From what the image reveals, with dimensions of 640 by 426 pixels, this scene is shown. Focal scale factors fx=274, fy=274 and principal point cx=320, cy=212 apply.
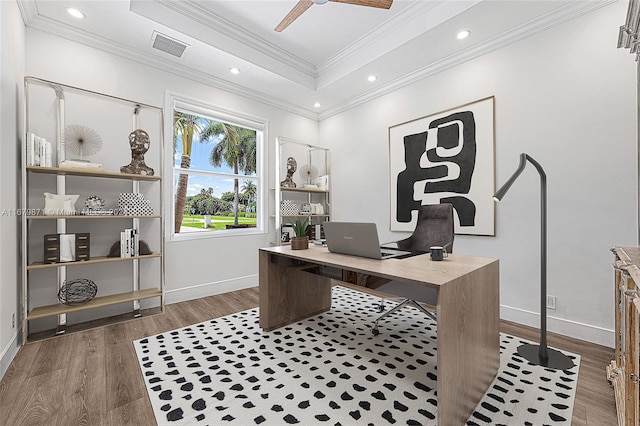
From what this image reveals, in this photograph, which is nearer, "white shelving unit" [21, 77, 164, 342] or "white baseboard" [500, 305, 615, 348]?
"white baseboard" [500, 305, 615, 348]

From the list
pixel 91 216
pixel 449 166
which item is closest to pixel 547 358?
pixel 449 166

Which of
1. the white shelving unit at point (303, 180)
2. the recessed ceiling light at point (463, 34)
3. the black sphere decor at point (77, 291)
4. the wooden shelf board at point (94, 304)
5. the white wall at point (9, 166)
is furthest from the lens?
the white shelving unit at point (303, 180)

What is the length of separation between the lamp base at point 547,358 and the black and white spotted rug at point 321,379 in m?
0.05

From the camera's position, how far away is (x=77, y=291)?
2518 millimetres

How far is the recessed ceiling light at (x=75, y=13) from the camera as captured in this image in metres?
2.34

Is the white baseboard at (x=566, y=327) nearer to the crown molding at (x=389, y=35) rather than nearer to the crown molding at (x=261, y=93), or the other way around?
the crown molding at (x=261, y=93)

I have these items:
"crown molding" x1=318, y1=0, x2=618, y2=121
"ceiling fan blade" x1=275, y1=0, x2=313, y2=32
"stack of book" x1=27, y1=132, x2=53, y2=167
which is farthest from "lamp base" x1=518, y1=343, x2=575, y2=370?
"stack of book" x1=27, y1=132, x2=53, y2=167

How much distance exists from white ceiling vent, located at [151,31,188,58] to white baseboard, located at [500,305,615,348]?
4.18 metres

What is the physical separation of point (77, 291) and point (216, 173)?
189 centimetres

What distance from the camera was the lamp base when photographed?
179 centimetres

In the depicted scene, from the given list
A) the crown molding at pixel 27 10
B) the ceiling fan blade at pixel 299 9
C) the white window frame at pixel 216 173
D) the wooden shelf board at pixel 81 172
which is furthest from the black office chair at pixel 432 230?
the crown molding at pixel 27 10

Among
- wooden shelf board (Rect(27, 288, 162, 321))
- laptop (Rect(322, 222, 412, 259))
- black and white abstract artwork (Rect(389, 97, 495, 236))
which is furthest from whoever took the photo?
black and white abstract artwork (Rect(389, 97, 495, 236))

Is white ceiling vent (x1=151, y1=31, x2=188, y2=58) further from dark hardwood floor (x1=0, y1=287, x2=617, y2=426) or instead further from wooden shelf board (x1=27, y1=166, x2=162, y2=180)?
dark hardwood floor (x1=0, y1=287, x2=617, y2=426)

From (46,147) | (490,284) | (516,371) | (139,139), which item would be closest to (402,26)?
A: (490,284)
